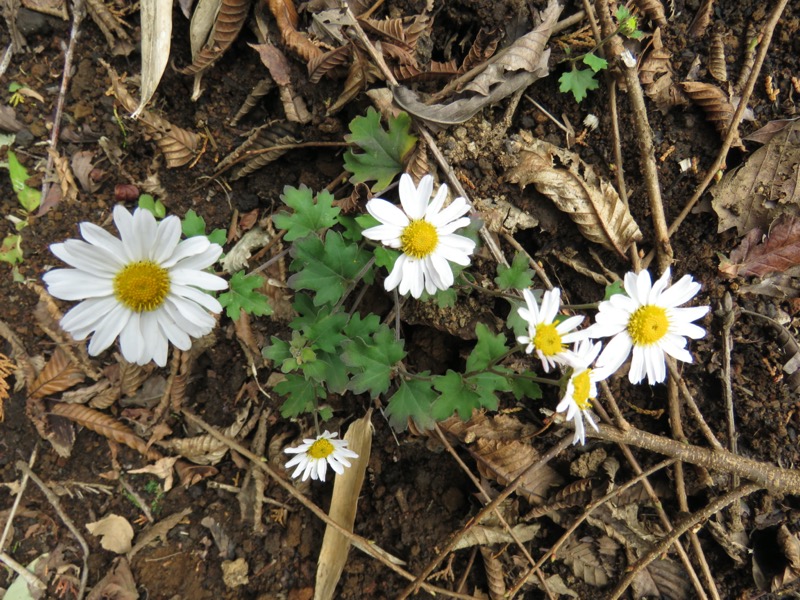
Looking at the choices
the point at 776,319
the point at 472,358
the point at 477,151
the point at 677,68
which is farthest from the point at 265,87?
the point at 776,319

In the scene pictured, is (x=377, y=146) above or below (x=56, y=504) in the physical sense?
above

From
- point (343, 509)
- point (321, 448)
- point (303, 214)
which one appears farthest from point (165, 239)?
point (343, 509)

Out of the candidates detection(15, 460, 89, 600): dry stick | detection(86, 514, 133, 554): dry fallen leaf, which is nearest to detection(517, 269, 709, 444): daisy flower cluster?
detection(86, 514, 133, 554): dry fallen leaf

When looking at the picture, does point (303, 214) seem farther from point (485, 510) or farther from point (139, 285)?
point (485, 510)

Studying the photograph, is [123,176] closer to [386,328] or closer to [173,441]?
[173,441]

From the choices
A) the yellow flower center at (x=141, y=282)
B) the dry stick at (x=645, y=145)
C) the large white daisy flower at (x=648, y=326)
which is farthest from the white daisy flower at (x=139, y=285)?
the dry stick at (x=645, y=145)

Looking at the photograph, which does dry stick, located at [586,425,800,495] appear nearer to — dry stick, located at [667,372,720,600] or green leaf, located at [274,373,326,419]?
dry stick, located at [667,372,720,600]
